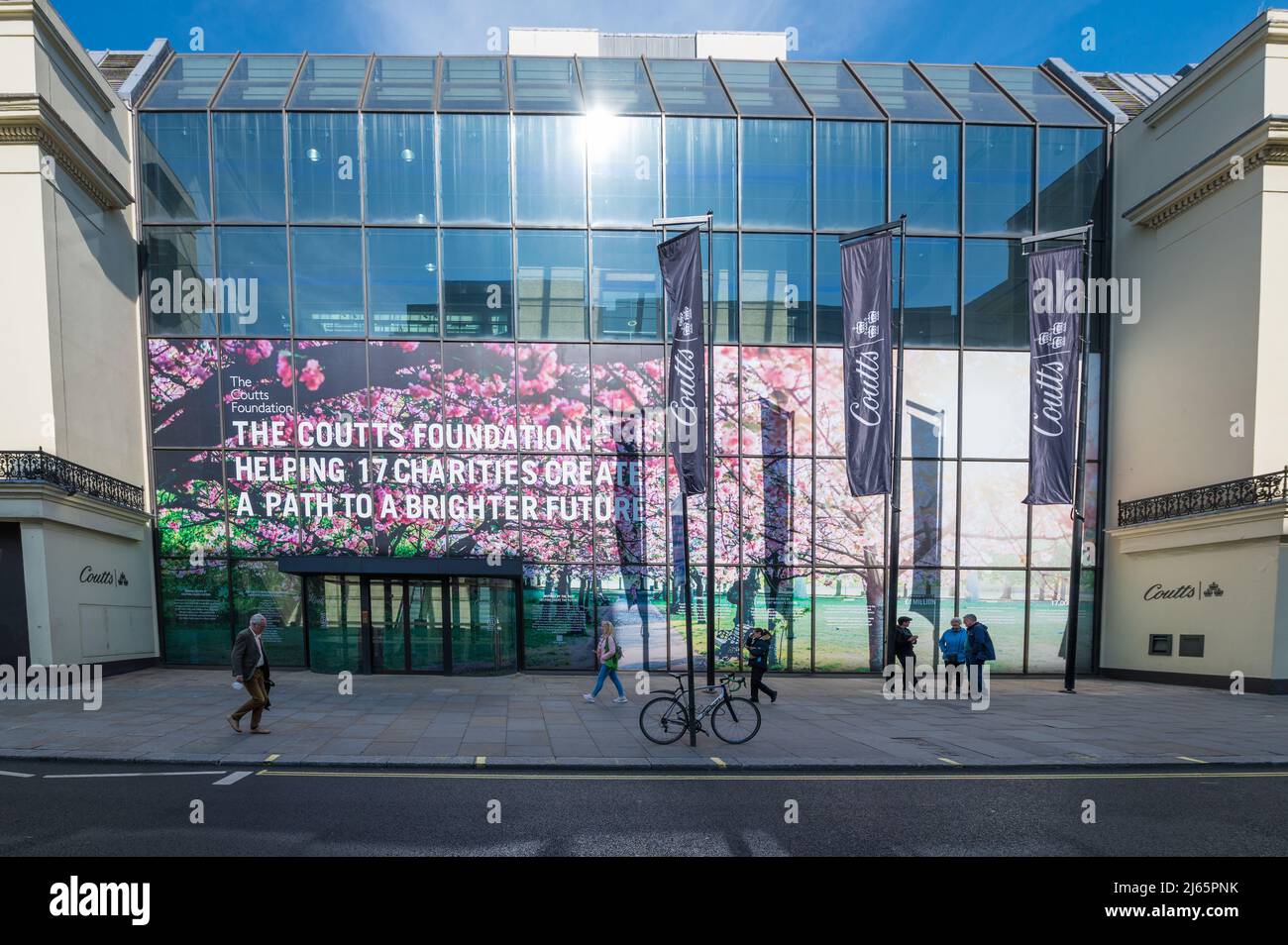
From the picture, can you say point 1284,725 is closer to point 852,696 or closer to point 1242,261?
point 852,696

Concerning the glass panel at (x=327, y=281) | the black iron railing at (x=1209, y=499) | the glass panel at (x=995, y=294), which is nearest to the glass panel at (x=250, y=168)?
the glass panel at (x=327, y=281)

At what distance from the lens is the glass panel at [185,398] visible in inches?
695

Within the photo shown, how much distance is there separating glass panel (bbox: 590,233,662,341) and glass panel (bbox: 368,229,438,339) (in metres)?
4.32

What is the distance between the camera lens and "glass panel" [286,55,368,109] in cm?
1834

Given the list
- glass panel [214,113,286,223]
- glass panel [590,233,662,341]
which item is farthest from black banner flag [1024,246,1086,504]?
glass panel [214,113,286,223]

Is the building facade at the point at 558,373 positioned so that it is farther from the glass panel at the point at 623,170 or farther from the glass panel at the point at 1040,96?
the glass panel at the point at 1040,96

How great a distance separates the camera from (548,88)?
19.1 meters

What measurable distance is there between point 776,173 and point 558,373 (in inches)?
319

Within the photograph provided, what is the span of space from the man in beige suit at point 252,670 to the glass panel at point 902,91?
1973 centimetres

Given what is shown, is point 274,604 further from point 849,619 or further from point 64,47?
point 849,619

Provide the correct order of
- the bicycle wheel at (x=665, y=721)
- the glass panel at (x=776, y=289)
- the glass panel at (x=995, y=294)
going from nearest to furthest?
1. the bicycle wheel at (x=665, y=721)
2. the glass panel at (x=776, y=289)
3. the glass panel at (x=995, y=294)

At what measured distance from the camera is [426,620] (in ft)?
56.6

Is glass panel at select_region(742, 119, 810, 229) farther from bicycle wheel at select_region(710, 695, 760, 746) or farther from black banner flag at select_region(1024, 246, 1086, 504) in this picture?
bicycle wheel at select_region(710, 695, 760, 746)
